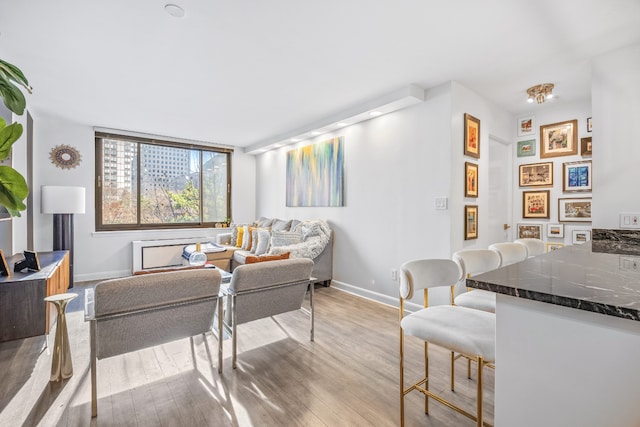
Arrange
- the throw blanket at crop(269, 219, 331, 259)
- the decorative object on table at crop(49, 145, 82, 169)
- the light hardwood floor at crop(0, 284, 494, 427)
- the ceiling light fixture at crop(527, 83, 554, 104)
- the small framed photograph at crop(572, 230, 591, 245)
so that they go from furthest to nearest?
the decorative object on table at crop(49, 145, 82, 169) < the throw blanket at crop(269, 219, 331, 259) < the small framed photograph at crop(572, 230, 591, 245) < the ceiling light fixture at crop(527, 83, 554, 104) < the light hardwood floor at crop(0, 284, 494, 427)

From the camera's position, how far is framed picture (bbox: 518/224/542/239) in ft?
12.9

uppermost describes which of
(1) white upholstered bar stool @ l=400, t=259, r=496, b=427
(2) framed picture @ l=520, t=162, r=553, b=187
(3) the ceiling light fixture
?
(3) the ceiling light fixture

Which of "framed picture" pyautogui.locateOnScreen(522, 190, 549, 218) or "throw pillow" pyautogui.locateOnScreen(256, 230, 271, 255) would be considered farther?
"throw pillow" pyautogui.locateOnScreen(256, 230, 271, 255)

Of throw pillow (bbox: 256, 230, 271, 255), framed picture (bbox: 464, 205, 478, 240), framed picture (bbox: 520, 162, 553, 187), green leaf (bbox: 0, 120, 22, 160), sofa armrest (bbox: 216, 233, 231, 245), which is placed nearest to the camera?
green leaf (bbox: 0, 120, 22, 160)

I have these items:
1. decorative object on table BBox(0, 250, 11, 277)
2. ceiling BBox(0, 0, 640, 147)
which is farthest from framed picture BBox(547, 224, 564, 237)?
decorative object on table BBox(0, 250, 11, 277)

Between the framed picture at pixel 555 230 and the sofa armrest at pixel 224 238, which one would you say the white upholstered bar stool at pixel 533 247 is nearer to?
the framed picture at pixel 555 230

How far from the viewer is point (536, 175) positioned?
3.96m

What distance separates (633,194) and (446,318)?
7.22 feet

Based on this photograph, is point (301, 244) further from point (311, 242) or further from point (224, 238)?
point (224, 238)

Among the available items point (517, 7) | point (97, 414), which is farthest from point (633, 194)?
point (97, 414)

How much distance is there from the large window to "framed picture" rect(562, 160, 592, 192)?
560cm

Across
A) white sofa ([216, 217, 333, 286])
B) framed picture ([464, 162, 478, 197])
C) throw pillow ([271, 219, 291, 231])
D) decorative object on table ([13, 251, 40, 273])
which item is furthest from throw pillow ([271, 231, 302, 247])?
decorative object on table ([13, 251, 40, 273])

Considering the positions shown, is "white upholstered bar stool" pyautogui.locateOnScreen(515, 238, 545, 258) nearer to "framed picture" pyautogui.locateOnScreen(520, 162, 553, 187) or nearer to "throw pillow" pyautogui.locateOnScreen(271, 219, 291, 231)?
"framed picture" pyautogui.locateOnScreen(520, 162, 553, 187)

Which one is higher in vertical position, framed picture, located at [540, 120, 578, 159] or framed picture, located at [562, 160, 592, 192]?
framed picture, located at [540, 120, 578, 159]
